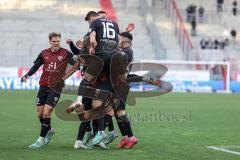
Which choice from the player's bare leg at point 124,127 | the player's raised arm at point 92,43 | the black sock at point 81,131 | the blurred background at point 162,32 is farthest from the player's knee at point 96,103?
the blurred background at point 162,32

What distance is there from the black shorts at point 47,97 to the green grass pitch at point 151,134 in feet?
2.45

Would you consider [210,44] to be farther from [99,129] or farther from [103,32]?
[103,32]

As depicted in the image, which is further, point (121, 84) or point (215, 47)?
point (215, 47)

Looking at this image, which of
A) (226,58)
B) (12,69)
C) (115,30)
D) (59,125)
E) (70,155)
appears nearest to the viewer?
(70,155)

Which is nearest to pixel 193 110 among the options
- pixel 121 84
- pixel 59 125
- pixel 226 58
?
pixel 59 125

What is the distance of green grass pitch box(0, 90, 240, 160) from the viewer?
419 inches

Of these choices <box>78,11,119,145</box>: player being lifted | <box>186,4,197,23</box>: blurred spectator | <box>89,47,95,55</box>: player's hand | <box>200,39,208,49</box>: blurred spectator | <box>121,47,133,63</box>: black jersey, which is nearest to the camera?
<box>89,47,95,55</box>: player's hand

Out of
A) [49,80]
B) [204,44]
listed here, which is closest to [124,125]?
[49,80]

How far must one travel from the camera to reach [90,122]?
1198cm

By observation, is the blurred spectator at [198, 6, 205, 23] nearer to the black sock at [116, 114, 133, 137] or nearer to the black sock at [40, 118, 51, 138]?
A: the black sock at [116, 114, 133, 137]

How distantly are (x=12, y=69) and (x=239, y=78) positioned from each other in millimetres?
13153

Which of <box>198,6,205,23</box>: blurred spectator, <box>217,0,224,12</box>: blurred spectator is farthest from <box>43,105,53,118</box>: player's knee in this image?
<box>217,0,224,12</box>: blurred spectator

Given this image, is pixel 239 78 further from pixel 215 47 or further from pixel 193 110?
pixel 193 110

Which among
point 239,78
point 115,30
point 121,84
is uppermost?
point 115,30
